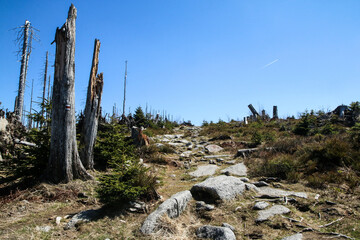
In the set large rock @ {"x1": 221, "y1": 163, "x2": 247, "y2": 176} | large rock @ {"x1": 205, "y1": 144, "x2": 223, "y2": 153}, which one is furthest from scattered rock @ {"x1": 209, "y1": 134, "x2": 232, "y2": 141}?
large rock @ {"x1": 221, "y1": 163, "x2": 247, "y2": 176}

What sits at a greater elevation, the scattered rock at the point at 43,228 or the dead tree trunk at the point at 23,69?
the dead tree trunk at the point at 23,69

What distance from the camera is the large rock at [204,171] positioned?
8078mm

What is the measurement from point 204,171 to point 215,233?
469 centimetres

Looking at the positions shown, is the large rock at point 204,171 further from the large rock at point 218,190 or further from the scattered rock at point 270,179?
the large rock at point 218,190

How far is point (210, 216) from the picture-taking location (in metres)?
4.52

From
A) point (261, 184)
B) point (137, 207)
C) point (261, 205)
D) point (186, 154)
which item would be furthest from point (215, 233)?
point (186, 154)

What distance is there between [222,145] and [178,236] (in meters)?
9.55

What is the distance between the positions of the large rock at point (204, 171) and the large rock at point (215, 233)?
4.01 meters

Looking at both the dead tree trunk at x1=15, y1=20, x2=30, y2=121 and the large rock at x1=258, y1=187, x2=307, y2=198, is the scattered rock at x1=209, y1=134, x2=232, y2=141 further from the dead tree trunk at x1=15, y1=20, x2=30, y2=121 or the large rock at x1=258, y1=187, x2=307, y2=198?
the dead tree trunk at x1=15, y1=20, x2=30, y2=121

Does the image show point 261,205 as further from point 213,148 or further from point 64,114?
point 213,148

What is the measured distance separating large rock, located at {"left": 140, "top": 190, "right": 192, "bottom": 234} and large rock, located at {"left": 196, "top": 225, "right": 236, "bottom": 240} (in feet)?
2.10

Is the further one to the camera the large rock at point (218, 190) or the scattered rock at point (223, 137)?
the scattered rock at point (223, 137)

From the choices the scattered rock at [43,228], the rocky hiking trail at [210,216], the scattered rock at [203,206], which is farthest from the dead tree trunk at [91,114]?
the scattered rock at [203,206]

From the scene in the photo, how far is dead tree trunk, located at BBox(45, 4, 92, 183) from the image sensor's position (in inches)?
233
